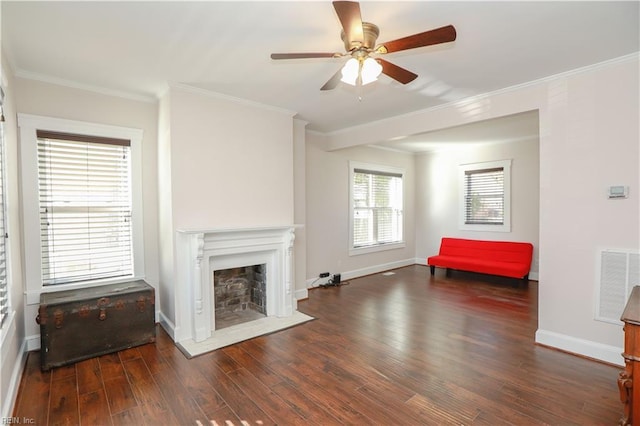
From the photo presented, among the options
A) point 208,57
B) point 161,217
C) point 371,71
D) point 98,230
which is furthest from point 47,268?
point 371,71

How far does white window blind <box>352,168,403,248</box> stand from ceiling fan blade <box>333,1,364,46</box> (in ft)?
13.8

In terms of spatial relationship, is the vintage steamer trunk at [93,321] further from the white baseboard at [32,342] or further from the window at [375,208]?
the window at [375,208]

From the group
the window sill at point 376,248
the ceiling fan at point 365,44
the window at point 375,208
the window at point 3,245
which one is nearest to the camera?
the ceiling fan at point 365,44

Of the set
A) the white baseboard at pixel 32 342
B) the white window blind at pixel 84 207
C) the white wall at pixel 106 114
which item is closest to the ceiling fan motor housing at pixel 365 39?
the white wall at pixel 106 114

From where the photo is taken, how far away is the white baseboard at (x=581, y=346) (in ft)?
9.17

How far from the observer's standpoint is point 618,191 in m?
2.77

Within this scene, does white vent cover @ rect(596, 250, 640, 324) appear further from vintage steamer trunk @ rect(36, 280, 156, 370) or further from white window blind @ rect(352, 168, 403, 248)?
vintage steamer trunk @ rect(36, 280, 156, 370)

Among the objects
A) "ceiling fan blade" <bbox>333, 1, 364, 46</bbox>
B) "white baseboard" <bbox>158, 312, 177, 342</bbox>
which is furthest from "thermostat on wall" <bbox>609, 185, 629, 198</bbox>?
"white baseboard" <bbox>158, 312, 177, 342</bbox>

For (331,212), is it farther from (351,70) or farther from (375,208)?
(351,70)

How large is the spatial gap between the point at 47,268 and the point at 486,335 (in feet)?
15.0

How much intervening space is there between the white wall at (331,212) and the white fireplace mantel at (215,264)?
1.33 m

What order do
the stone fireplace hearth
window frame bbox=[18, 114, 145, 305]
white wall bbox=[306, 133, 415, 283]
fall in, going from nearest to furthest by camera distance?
1. window frame bbox=[18, 114, 145, 305]
2. the stone fireplace hearth
3. white wall bbox=[306, 133, 415, 283]

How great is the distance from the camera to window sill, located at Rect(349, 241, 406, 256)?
610 centimetres

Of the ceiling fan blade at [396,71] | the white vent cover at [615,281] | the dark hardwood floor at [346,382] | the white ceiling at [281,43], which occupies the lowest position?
the dark hardwood floor at [346,382]
